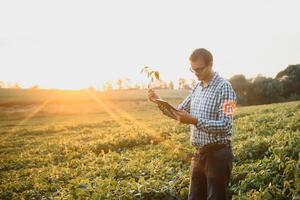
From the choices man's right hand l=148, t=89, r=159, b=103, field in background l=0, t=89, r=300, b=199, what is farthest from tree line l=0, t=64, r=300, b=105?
man's right hand l=148, t=89, r=159, b=103

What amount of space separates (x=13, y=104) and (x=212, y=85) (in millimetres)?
76495

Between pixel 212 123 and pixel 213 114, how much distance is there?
0.26 metres

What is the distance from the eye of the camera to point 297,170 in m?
5.76

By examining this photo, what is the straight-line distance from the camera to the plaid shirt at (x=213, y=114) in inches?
187

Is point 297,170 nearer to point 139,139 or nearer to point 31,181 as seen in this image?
point 31,181

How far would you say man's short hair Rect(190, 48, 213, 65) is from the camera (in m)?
4.89

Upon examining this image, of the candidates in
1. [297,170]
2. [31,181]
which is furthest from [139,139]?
[297,170]

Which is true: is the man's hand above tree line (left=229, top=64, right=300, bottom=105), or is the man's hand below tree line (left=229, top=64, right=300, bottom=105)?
above

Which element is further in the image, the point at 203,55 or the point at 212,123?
the point at 203,55

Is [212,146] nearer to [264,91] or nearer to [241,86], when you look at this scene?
[264,91]

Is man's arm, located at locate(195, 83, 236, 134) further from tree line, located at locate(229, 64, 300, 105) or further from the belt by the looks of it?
tree line, located at locate(229, 64, 300, 105)

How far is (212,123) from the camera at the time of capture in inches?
186

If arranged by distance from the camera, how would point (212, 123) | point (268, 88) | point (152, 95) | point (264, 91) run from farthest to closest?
1. point (264, 91)
2. point (268, 88)
3. point (152, 95)
4. point (212, 123)

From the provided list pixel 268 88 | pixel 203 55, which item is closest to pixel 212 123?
pixel 203 55
